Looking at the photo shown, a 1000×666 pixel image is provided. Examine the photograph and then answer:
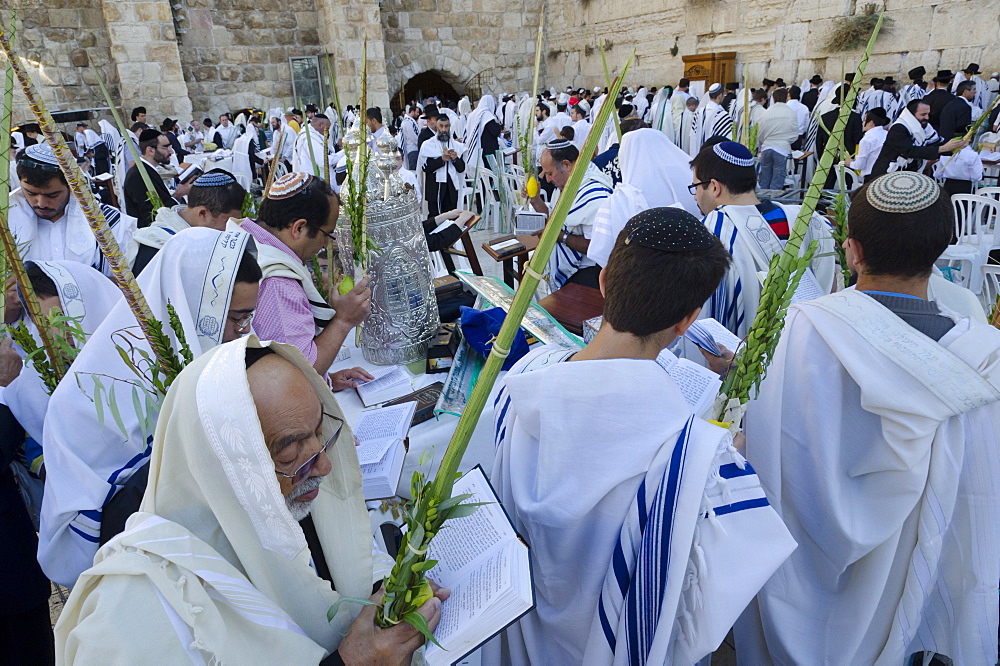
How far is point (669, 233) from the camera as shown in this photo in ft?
4.89

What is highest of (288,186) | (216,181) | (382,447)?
(288,186)

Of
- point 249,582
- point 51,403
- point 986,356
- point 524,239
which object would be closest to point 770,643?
point 986,356

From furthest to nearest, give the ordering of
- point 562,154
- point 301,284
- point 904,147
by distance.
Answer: point 904,147 < point 562,154 < point 301,284

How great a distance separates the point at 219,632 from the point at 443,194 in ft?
27.5

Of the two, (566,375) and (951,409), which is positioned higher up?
(566,375)

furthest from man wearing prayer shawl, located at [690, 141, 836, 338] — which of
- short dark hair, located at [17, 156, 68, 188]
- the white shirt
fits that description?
the white shirt

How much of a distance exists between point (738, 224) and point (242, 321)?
2.06 m

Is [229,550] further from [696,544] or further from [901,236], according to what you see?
[901,236]

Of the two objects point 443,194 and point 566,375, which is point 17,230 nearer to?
point 566,375

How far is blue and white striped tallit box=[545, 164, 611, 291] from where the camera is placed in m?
3.55

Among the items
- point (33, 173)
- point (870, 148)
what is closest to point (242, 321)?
point (33, 173)

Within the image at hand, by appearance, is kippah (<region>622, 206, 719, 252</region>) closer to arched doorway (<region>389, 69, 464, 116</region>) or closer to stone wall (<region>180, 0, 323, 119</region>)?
stone wall (<region>180, 0, 323, 119</region>)

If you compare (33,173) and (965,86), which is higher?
(965,86)

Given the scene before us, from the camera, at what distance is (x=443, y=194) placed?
356 inches
